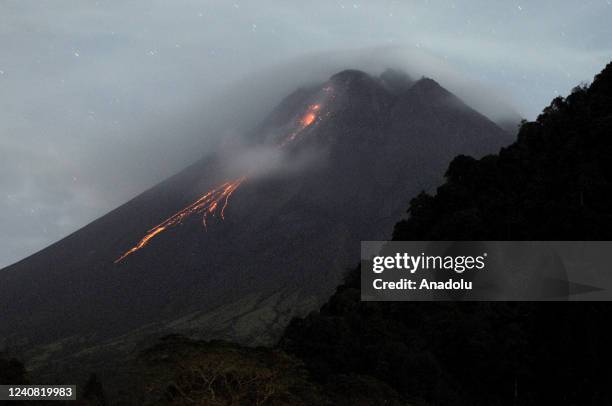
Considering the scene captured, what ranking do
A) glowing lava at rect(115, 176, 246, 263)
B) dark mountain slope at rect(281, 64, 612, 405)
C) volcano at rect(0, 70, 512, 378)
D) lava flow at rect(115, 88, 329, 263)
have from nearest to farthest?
dark mountain slope at rect(281, 64, 612, 405), volcano at rect(0, 70, 512, 378), lava flow at rect(115, 88, 329, 263), glowing lava at rect(115, 176, 246, 263)

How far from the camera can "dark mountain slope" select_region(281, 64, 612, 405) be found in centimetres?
3716

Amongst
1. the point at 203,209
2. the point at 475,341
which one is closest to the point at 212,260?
the point at 203,209

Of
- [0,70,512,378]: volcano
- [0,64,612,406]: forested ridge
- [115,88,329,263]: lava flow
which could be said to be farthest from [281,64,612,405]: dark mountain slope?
[115,88,329,263]: lava flow

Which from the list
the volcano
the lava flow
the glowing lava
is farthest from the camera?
the glowing lava

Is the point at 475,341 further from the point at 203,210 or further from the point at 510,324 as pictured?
the point at 203,210

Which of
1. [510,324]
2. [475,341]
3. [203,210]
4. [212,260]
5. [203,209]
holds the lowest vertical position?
[475,341]

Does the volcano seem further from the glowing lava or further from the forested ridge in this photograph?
the forested ridge

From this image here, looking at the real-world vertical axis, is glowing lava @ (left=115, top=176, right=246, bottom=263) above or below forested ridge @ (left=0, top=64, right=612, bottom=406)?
above

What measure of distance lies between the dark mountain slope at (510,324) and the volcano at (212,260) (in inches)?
2468

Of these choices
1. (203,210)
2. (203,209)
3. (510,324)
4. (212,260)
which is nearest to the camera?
(510,324)

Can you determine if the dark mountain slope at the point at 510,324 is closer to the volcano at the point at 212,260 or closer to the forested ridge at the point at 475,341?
the forested ridge at the point at 475,341

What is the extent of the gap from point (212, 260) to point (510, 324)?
4831 inches

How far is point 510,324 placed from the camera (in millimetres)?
40750

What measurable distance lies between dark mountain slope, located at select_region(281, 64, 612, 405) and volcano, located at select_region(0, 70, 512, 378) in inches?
2468
